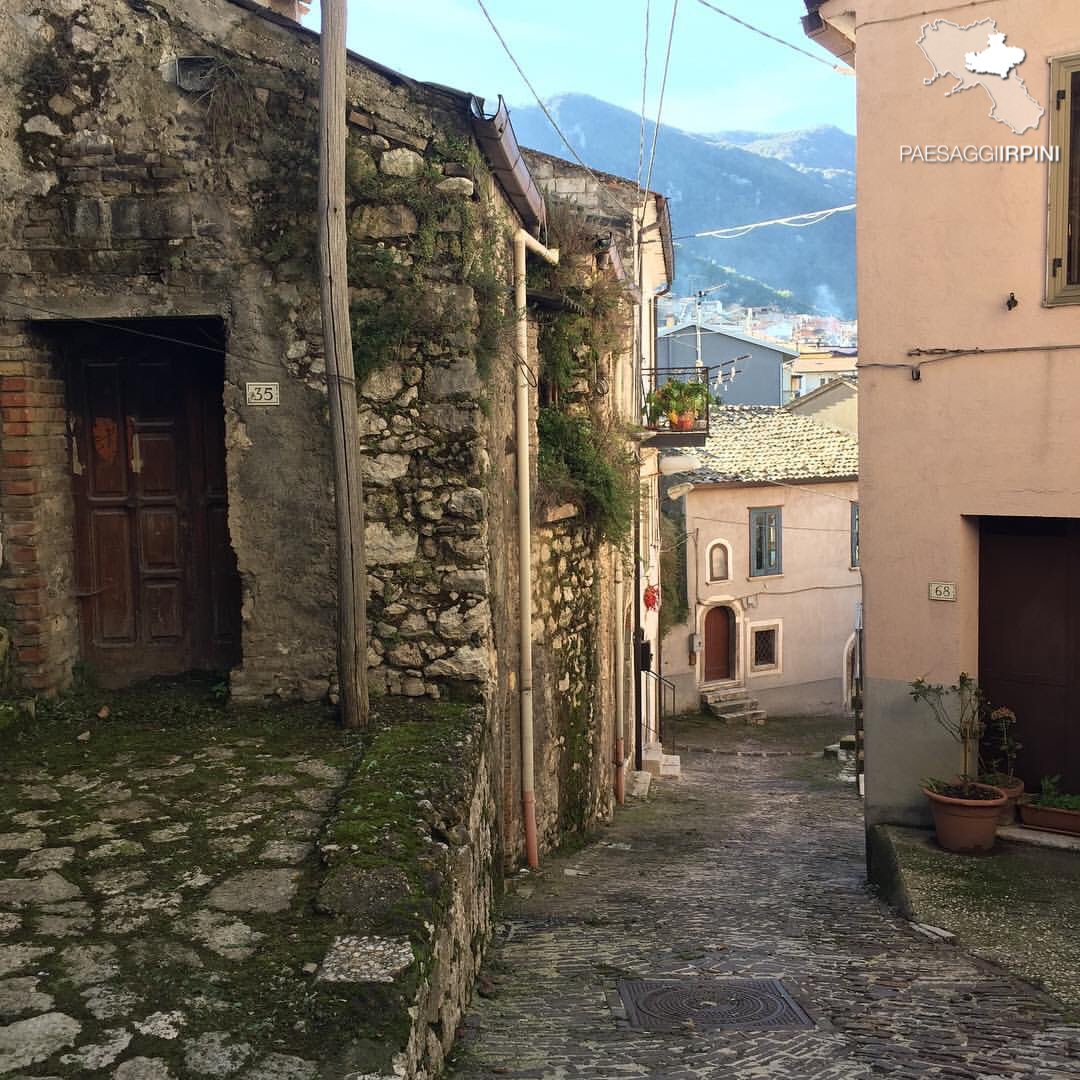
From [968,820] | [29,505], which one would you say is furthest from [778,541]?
[29,505]

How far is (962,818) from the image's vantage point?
23.1ft

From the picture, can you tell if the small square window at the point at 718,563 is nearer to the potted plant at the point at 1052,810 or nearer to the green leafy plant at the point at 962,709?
the green leafy plant at the point at 962,709

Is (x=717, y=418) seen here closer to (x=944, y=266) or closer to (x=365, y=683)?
(x=944, y=266)

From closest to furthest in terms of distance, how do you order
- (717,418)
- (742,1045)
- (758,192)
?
(742,1045) < (717,418) < (758,192)

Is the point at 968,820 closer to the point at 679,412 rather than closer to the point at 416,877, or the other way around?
the point at 416,877

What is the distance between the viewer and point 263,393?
6039 mm

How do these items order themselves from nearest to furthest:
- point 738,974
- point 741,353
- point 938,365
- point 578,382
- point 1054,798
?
1. point 738,974
2. point 1054,798
3. point 938,365
4. point 578,382
5. point 741,353

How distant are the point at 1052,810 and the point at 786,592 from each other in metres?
18.8

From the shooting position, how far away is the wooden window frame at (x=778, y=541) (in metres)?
25.0

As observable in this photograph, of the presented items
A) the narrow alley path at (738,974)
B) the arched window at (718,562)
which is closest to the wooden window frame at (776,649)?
the arched window at (718,562)

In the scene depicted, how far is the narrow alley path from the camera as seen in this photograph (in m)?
4.32

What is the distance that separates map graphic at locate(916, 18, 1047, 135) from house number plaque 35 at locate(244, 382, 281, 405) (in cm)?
468

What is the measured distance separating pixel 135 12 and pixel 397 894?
4.75 meters

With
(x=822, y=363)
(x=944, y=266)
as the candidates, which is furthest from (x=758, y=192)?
(x=944, y=266)
